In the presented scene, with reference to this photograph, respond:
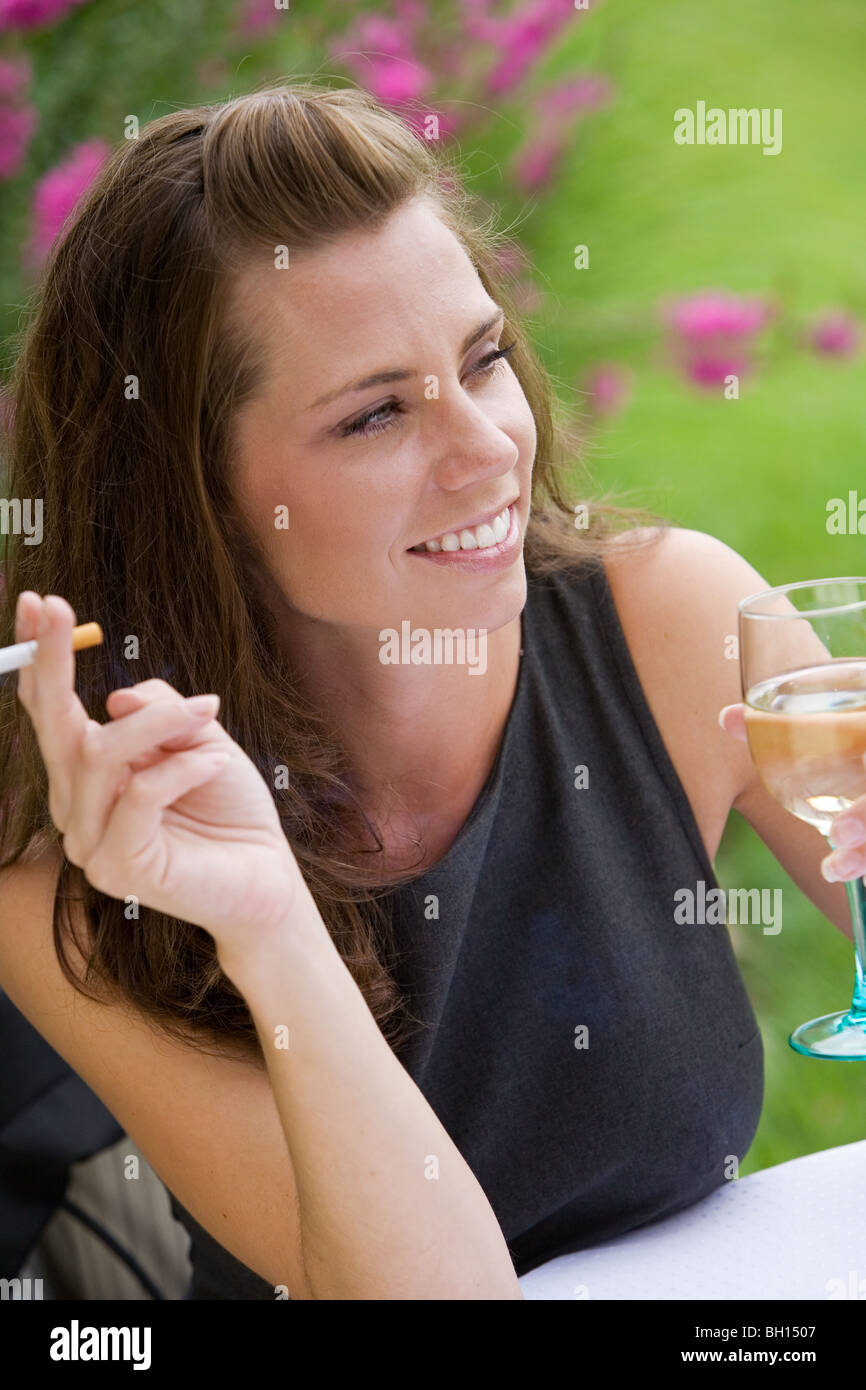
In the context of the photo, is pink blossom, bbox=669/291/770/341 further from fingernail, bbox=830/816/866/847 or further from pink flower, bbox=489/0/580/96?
fingernail, bbox=830/816/866/847

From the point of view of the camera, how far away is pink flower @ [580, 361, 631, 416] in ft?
8.71

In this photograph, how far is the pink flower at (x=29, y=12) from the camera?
208cm

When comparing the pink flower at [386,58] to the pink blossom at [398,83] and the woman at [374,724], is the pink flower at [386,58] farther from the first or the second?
the woman at [374,724]

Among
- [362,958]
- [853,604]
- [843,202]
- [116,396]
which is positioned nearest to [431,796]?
[362,958]

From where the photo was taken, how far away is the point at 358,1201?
1.04 m

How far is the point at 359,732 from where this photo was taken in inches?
59.2

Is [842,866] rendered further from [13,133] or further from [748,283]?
[748,283]

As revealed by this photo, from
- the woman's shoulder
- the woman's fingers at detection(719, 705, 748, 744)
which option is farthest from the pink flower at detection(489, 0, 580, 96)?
the woman's fingers at detection(719, 705, 748, 744)

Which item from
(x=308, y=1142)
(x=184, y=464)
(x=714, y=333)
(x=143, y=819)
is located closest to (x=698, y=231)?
(x=714, y=333)

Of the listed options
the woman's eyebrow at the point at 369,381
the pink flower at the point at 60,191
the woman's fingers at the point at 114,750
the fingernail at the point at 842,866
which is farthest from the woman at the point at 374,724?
the pink flower at the point at 60,191

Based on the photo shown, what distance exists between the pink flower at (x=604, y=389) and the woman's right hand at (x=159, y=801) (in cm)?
187

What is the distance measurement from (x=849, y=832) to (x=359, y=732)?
0.63 metres
